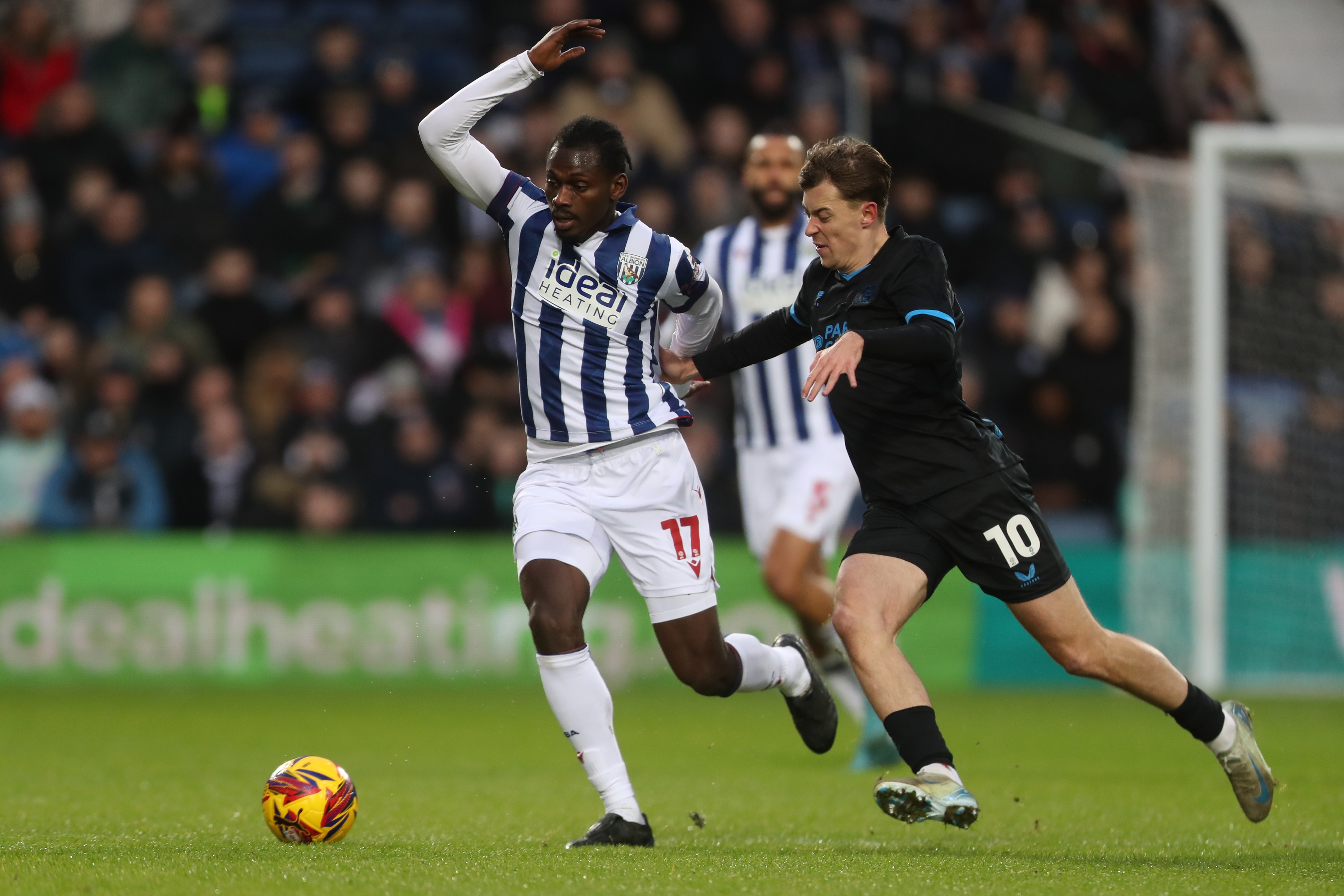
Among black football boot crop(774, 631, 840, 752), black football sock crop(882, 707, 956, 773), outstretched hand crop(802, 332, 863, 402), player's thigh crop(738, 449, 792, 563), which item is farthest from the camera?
player's thigh crop(738, 449, 792, 563)

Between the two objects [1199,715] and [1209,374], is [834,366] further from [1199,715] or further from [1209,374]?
[1209,374]

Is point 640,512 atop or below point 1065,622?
atop

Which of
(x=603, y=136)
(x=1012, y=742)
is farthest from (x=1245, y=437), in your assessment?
(x=603, y=136)

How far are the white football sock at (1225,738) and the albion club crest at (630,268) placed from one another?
7.88ft

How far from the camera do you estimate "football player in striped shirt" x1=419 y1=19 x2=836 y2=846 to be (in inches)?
222

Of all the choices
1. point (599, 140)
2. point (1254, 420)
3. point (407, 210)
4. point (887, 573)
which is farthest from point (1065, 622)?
point (407, 210)

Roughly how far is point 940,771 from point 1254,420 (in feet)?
26.7

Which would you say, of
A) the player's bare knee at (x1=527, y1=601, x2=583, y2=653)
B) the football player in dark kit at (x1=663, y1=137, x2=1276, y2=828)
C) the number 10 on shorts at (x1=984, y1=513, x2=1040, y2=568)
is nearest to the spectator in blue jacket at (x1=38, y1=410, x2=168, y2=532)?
the player's bare knee at (x1=527, y1=601, x2=583, y2=653)

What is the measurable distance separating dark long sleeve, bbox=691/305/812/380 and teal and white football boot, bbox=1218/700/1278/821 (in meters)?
1.88

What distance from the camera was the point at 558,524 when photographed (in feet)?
18.4

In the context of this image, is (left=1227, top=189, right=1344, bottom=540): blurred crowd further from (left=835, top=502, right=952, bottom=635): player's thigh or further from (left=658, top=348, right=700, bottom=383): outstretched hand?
(left=835, top=502, right=952, bottom=635): player's thigh

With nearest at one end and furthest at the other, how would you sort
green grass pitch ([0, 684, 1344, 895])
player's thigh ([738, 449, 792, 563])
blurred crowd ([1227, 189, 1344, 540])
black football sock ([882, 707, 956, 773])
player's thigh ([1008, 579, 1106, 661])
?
green grass pitch ([0, 684, 1344, 895])
black football sock ([882, 707, 956, 773])
player's thigh ([1008, 579, 1106, 661])
player's thigh ([738, 449, 792, 563])
blurred crowd ([1227, 189, 1344, 540])

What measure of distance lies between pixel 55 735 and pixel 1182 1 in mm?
11419

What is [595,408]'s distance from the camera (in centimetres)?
576
